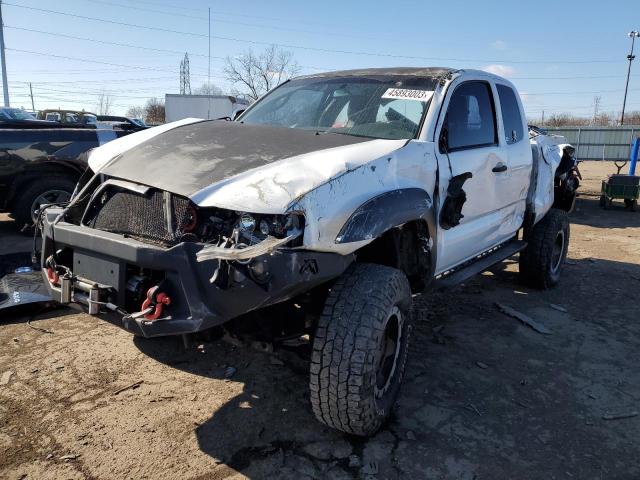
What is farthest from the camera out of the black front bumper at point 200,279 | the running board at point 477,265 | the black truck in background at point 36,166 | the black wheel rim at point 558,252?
the black truck in background at point 36,166

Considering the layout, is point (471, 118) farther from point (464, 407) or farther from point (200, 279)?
point (200, 279)

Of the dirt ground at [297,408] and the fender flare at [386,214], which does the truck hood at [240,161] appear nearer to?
the fender flare at [386,214]

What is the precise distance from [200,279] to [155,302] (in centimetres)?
26

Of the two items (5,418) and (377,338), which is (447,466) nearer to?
(377,338)

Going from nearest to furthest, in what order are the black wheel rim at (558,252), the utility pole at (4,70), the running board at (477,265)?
1. the running board at (477,265)
2. the black wheel rim at (558,252)
3. the utility pole at (4,70)

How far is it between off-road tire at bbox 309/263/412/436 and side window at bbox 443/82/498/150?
1.35m

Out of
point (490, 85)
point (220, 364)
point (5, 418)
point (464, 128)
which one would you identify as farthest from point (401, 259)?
point (5, 418)

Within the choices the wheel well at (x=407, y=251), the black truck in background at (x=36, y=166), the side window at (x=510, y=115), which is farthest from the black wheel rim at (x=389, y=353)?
the black truck in background at (x=36, y=166)

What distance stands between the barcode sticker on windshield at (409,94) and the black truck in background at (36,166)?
4.52 meters

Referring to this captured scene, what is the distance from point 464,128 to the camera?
12.6 ft

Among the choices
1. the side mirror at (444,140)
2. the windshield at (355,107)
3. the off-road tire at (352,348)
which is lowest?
the off-road tire at (352,348)

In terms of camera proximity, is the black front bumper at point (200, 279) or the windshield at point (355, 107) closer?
the black front bumper at point (200, 279)

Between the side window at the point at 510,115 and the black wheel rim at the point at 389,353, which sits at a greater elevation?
the side window at the point at 510,115

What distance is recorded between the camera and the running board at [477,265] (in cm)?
378
